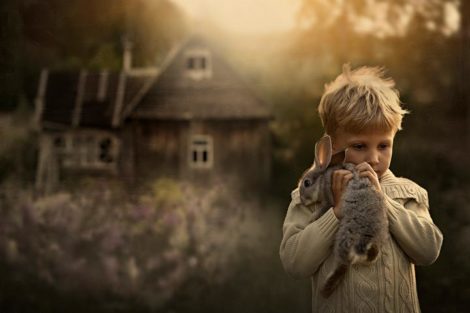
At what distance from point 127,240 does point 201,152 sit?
1129 mm

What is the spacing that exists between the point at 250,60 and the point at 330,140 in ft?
15.1

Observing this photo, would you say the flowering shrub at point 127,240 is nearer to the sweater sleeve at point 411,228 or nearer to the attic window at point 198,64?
the attic window at point 198,64

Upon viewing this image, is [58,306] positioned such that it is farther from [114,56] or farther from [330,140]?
[330,140]

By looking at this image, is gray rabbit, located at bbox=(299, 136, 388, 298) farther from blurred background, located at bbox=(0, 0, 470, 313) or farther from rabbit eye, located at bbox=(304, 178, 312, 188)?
blurred background, located at bbox=(0, 0, 470, 313)

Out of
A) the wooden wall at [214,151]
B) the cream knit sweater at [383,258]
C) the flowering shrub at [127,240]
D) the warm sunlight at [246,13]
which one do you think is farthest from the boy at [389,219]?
the warm sunlight at [246,13]

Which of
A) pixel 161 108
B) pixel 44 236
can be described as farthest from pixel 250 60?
pixel 44 236

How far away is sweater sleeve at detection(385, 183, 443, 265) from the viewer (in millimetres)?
1962

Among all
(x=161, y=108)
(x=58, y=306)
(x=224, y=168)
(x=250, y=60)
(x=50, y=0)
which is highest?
(x=50, y=0)

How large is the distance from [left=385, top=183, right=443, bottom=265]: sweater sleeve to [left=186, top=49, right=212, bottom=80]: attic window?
15.0 feet

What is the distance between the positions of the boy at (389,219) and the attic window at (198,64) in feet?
14.6

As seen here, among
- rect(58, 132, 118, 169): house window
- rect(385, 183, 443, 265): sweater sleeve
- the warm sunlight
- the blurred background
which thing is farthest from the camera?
rect(58, 132, 118, 169): house window

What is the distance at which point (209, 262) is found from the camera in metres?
5.89

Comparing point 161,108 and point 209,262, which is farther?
point 161,108

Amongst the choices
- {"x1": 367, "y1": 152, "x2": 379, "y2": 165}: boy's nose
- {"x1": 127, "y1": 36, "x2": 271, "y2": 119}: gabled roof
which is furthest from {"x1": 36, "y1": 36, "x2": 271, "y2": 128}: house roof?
{"x1": 367, "y1": 152, "x2": 379, "y2": 165}: boy's nose
